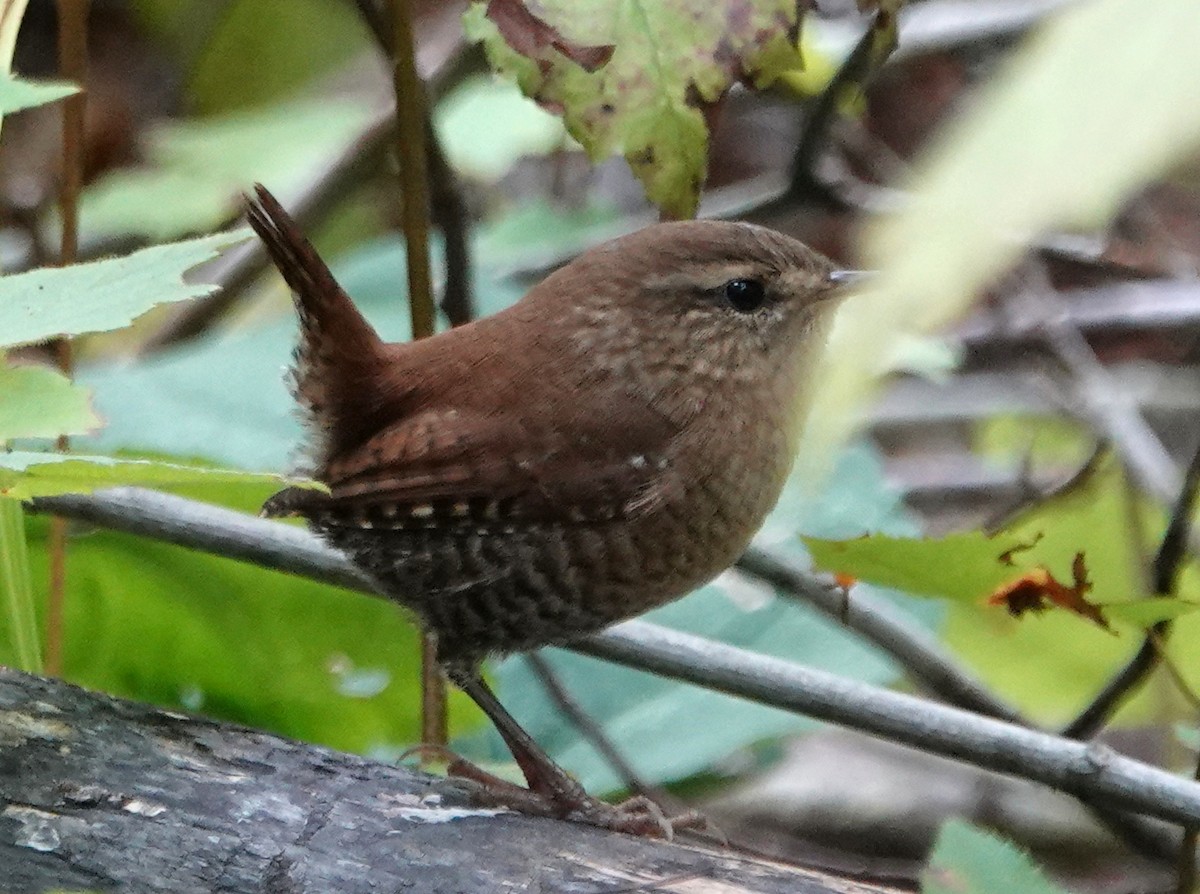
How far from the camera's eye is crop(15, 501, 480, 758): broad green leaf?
2.18 metres

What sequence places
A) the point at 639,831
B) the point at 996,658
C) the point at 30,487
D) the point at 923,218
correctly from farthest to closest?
the point at 996,658, the point at 639,831, the point at 30,487, the point at 923,218

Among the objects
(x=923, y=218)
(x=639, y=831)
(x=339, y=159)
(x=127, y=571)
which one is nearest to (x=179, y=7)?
(x=339, y=159)

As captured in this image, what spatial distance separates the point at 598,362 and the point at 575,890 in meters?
0.77

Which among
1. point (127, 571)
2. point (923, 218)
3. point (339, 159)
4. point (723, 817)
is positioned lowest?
point (723, 817)

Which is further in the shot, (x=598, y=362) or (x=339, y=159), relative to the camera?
(x=339, y=159)

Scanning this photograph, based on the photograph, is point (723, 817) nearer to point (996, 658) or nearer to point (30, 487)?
point (996, 658)

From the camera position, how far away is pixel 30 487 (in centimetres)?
101

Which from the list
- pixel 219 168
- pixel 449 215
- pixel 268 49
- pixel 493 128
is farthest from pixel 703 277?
pixel 268 49

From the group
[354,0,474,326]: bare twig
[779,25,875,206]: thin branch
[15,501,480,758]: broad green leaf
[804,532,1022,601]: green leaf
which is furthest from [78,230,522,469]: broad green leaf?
[804,532,1022,601]: green leaf

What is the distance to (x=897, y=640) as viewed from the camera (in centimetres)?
219

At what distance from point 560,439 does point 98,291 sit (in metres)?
0.76

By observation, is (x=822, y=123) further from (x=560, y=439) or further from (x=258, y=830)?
(x=258, y=830)

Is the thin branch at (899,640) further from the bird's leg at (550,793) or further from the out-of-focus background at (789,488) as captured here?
the bird's leg at (550,793)

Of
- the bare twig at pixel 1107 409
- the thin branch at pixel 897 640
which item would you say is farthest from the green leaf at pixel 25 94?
the bare twig at pixel 1107 409
